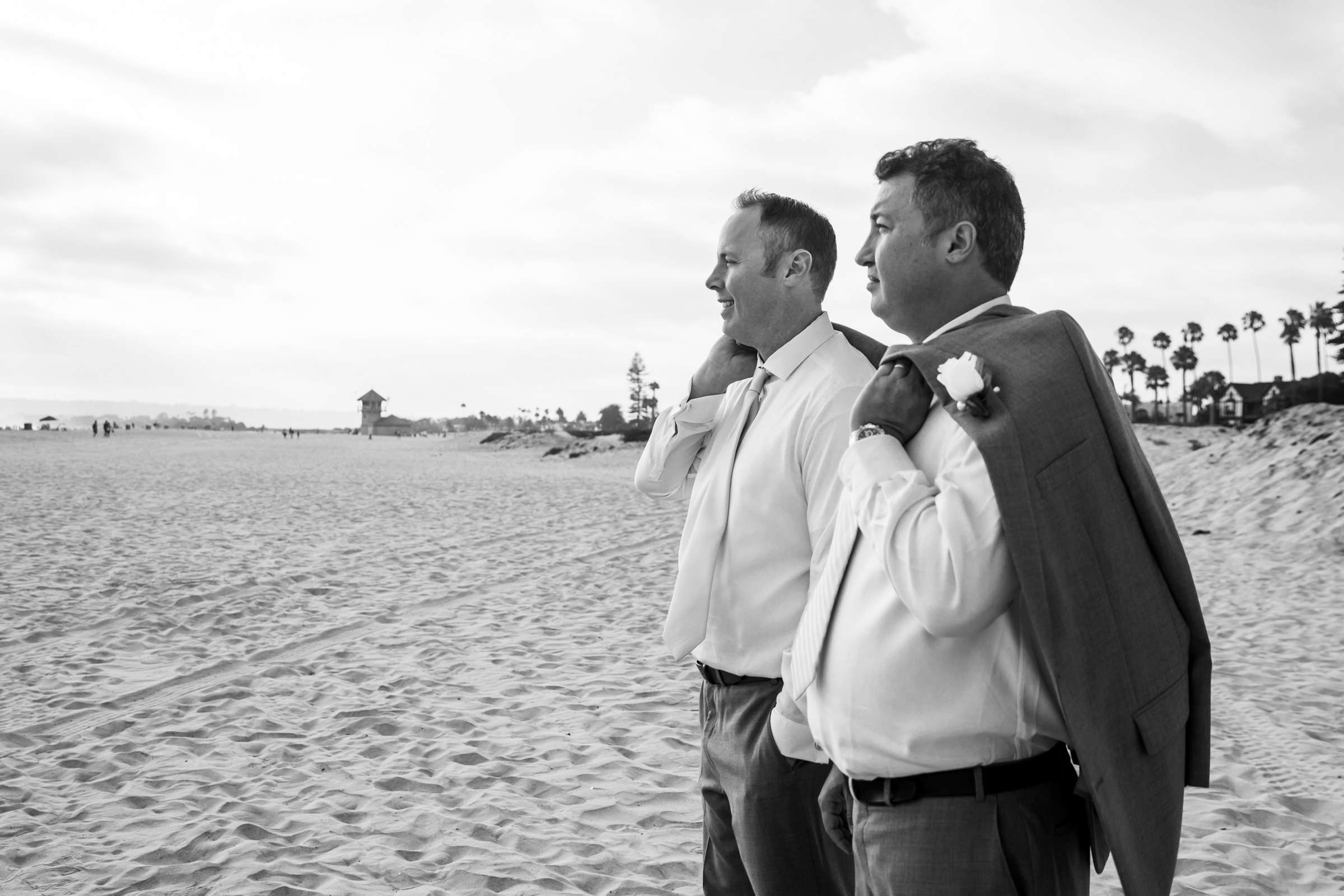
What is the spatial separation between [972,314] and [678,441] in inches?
47.2

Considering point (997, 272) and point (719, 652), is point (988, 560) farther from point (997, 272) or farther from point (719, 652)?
point (719, 652)

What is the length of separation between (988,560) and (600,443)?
48.9 m

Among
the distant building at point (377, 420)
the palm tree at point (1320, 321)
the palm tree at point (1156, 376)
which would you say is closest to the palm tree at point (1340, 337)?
the palm tree at point (1320, 321)

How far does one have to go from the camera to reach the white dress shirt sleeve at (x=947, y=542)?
1461 millimetres

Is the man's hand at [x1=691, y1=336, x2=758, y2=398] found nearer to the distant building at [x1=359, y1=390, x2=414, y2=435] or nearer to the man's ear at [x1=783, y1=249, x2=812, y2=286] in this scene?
the man's ear at [x1=783, y1=249, x2=812, y2=286]

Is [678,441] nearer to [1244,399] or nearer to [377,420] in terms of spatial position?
[1244,399]

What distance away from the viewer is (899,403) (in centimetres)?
166

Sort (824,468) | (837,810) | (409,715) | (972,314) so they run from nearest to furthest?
1. (972,314)
2. (837,810)
3. (824,468)
4. (409,715)

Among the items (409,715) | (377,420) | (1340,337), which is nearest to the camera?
(409,715)

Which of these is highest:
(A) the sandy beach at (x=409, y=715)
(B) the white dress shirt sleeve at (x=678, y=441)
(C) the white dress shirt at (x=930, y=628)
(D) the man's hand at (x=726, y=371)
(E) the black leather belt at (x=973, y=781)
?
(D) the man's hand at (x=726, y=371)

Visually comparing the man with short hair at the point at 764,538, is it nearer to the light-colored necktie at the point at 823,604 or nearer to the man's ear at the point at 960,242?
the light-colored necktie at the point at 823,604

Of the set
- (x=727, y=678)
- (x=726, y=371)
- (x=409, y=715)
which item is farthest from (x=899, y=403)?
(x=409, y=715)

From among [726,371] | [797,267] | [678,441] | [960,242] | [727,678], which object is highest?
[797,267]

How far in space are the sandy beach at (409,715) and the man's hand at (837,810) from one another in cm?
208
